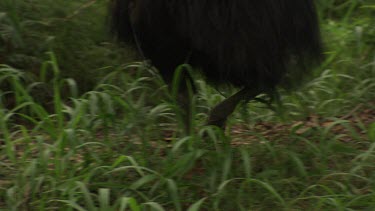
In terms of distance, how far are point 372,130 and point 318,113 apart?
2.27ft

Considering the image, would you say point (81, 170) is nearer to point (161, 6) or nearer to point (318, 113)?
point (161, 6)

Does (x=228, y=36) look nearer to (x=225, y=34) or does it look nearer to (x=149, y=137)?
(x=225, y=34)

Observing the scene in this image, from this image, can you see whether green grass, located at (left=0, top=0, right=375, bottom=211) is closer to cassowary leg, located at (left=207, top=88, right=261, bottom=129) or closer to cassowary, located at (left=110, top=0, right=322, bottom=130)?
cassowary leg, located at (left=207, top=88, right=261, bottom=129)

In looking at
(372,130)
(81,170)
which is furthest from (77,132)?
(372,130)

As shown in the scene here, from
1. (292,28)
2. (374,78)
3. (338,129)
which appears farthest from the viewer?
(374,78)

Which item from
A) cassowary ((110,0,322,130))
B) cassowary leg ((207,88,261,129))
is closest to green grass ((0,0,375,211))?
cassowary leg ((207,88,261,129))

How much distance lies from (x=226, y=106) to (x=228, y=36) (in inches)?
19.6

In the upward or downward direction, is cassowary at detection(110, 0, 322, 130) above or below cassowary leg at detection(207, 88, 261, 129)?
above

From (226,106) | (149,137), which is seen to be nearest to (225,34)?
(226,106)

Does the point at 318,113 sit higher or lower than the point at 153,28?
lower

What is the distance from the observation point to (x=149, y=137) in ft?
11.3

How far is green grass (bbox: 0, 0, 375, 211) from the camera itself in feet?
9.59

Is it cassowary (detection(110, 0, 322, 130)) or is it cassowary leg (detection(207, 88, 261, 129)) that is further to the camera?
cassowary leg (detection(207, 88, 261, 129))

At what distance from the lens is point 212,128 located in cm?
314
